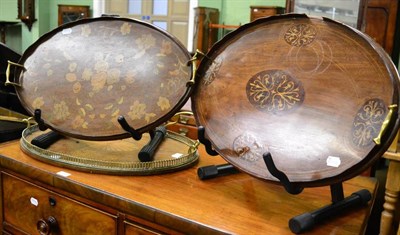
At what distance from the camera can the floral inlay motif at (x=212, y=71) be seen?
3.28 ft

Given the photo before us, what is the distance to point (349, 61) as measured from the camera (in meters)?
0.79

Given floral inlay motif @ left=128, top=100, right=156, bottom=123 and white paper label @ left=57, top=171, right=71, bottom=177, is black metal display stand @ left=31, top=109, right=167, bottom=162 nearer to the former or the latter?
floral inlay motif @ left=128, top=100, right=156, bottom=123

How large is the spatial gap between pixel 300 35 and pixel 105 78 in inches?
21.2

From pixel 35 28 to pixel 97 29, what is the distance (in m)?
5.17

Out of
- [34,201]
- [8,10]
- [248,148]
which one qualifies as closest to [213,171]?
[248,148]

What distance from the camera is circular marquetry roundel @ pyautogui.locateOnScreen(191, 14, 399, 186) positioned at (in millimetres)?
729

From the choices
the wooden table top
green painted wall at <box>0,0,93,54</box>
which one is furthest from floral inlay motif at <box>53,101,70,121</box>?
green painted wall at <box>0,0,93,54</box>

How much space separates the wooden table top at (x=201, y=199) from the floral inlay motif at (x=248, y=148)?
0.27ft

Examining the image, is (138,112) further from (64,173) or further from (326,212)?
(326,212)

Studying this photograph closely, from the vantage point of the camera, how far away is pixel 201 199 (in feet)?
2.77

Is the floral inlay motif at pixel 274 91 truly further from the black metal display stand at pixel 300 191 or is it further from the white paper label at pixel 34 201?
the white paper label at pixel 34 201

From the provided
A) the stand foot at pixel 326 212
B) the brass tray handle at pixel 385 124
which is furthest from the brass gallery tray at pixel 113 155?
the brass tray handle at pixel 385 124

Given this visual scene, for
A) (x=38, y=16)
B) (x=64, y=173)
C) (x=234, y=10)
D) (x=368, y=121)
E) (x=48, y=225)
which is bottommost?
(x=48, y=225)

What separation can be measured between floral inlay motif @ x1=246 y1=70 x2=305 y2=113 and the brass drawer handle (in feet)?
1.93
